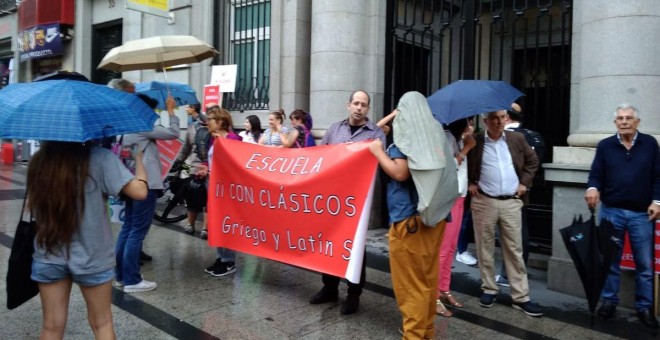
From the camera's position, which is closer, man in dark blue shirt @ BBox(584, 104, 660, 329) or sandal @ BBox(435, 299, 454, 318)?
man in dark blue shirt @ BBox(584, 104, 660, 329)

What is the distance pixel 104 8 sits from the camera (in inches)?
593

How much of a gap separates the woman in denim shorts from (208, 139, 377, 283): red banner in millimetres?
1795

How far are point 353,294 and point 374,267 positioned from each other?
171 cm

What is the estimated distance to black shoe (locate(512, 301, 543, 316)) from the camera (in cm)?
484

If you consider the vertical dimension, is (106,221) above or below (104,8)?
below

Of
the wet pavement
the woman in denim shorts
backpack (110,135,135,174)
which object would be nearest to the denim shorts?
the woman in denim shorts

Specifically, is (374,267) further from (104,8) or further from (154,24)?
(104,8)

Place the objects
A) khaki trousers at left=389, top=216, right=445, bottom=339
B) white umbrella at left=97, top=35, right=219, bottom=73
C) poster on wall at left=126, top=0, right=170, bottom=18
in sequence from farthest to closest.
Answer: poster on wall at left=126, top=0, right=170, bottom=18 < white umbrella at left=97, top=35, right=219, bottom=73 < khaki trousers at left=389, top=216, right=445, bottom=339

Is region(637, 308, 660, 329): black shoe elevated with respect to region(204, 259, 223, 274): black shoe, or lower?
lower

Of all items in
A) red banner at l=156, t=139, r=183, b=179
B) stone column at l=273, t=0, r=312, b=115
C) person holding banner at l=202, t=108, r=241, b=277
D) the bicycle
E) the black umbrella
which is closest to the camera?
the black umbrella

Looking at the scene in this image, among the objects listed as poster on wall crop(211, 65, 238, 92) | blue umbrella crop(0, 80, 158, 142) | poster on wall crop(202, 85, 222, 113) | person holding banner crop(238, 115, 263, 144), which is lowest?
blue umbrella crop(0, 80, 158, 142)

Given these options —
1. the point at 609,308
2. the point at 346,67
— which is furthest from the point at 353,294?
the point at 346,67

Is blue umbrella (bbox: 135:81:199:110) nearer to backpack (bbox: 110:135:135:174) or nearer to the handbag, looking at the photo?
backpack (bbox: 110:135:135:174)

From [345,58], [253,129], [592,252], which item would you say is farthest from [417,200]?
[345,58]
